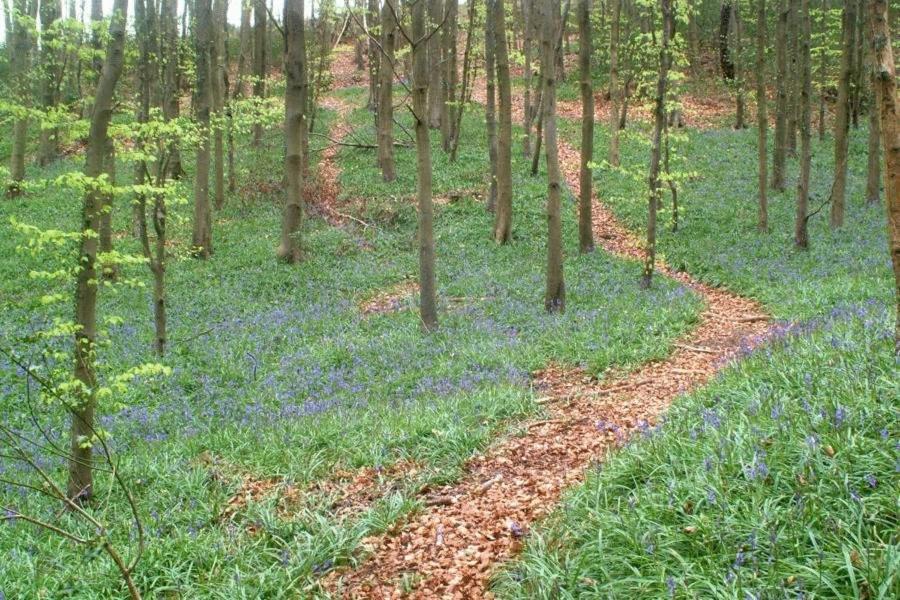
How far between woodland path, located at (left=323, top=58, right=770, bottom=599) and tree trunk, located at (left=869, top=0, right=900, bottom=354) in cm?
257

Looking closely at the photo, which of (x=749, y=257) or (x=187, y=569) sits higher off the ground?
(x=749, y=257)

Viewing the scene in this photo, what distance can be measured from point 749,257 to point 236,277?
13.0 m

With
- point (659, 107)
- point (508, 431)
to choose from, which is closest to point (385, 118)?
point (659, 107)

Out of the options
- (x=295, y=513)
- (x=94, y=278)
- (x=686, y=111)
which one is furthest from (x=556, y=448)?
(x=686, y=111)

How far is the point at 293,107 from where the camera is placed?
1702 centimetres

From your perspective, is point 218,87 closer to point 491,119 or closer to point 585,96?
point 491,119

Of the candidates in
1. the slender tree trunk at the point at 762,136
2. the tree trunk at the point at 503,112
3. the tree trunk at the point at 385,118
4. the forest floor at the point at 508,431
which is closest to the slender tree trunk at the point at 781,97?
the slender tree trunk at the point at 762,136

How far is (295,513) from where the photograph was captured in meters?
5.59

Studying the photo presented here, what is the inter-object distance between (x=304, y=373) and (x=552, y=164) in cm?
580

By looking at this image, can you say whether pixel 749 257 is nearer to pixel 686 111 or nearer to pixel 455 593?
pixel 455 593

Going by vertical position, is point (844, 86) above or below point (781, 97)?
below

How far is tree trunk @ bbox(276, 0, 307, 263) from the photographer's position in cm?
1678

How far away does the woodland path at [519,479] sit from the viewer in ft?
15.6

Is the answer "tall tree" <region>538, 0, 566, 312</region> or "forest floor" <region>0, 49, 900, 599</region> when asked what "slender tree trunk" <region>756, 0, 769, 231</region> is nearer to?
"forest floor" <region>0, 49, 900, 599</region>
